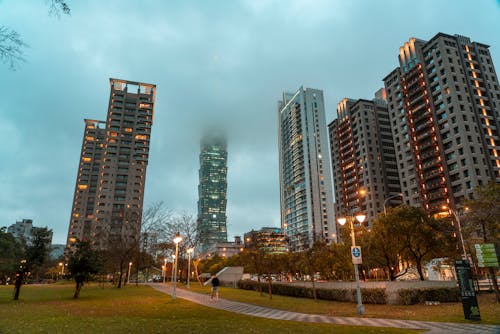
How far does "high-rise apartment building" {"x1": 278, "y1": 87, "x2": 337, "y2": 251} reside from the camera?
539 feet

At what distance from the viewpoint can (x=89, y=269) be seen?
26422 millimetres

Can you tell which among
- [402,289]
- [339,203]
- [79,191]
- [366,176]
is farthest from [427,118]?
[79,191]

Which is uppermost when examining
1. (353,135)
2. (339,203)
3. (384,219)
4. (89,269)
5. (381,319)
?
(353,135)

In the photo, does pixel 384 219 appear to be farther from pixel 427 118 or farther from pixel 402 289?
pixel 427 118

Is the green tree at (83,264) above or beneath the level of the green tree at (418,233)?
beneath

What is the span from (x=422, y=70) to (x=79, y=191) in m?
144

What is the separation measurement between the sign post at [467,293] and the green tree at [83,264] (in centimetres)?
2714

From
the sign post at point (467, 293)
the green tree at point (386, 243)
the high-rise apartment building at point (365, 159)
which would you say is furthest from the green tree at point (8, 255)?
the high-rise apartment building at point (365, 159)

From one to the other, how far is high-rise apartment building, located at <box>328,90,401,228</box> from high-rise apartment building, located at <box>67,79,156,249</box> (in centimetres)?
8714

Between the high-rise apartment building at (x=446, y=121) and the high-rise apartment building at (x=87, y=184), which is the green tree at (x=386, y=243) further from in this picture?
the high-rise apartment building at (x=87, y=184)

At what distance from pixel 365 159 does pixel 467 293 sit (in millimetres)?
109306

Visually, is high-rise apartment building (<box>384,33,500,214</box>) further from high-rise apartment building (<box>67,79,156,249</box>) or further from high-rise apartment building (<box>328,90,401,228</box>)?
high-rise apartment building (<box>67,79,156,249</box>)

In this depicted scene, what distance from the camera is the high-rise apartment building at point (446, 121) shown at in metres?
75.6

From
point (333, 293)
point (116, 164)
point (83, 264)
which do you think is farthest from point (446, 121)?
point (116, 164)
